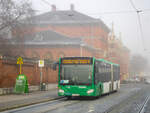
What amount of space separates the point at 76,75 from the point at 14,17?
1955 cm

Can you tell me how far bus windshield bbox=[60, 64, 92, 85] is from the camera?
64.4 ft

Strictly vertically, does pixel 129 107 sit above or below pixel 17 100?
below

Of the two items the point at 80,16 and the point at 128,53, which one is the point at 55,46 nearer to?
the point at 80,16

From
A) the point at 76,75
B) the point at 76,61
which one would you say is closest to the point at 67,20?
the point at 76,61

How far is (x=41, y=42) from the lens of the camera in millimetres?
60531

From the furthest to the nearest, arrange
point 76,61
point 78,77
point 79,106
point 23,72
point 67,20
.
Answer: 1. point 67,20
2. point 23,72
3. point 76,61
4. point 78,77
5. point 79,106

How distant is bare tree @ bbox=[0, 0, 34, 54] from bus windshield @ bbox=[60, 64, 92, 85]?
1759 centimetres

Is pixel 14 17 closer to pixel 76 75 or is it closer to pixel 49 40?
pixel 76 75

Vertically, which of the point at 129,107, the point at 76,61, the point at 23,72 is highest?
the point at 76,61

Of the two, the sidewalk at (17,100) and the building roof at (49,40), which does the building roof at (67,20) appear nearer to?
the building roof at (49,40)

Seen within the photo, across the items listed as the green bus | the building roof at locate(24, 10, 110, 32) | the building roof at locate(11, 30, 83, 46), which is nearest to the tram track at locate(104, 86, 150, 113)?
the green bus

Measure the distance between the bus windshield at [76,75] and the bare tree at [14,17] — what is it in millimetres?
17591

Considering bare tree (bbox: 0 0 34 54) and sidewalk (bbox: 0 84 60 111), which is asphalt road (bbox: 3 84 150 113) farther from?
bare tree (bbox: 0 0 34 54)

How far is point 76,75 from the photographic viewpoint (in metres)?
19.8
